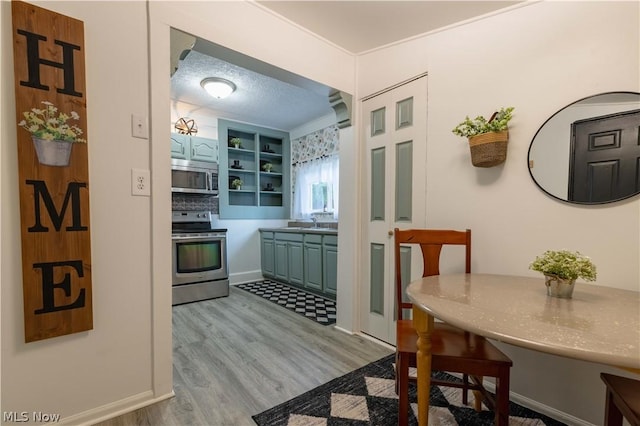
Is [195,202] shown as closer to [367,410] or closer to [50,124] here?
[50,124]

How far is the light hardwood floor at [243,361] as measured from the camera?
1496 mm

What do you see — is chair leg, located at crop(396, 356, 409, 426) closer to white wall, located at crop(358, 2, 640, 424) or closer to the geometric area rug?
the geometric area rug

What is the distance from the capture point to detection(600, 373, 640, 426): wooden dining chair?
2.82ft

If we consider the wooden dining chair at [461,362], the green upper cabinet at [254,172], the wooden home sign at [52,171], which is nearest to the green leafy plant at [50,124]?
the wooden home sign at [52,171]

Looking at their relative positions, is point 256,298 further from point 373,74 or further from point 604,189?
point 604,189

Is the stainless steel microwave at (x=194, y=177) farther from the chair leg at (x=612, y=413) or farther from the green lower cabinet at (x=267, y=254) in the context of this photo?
the chair leg at (x=612, y=413)

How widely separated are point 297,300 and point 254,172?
7.36 ft

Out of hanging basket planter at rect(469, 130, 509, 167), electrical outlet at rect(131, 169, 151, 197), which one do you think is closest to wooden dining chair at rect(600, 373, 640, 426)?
hanging basket planter at rect(469, 130, 509, 167)

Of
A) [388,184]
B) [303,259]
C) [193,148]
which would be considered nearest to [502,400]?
[388,184]

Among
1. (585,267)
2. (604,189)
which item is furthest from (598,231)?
(585,267)

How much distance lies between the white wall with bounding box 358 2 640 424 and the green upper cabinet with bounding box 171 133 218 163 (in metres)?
2.84

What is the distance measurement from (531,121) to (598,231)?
26.2 inches

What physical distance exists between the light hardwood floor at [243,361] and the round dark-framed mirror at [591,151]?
161 cm

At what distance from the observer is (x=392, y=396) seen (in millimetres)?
1616
